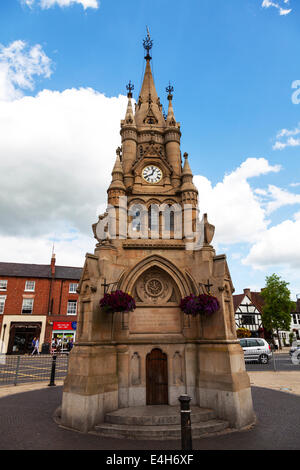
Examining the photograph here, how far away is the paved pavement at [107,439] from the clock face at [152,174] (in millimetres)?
10093

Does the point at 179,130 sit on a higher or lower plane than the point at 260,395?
higher

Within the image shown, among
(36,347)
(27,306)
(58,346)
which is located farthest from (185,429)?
(27,306)

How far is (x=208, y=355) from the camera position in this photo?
945cm

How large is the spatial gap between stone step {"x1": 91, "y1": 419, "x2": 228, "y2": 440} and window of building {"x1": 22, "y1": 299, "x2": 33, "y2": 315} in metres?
31.6

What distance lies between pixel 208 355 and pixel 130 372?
2789 mm

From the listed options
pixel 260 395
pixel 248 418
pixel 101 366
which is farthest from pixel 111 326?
pixel 260 395

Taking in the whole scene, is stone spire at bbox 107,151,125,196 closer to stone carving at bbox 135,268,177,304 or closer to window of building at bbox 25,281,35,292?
stone carving at bbox 135,268,177,304

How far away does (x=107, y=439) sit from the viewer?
7238 mm

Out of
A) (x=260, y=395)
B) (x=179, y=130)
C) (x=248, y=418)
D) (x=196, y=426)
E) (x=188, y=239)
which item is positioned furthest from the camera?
(x=179, y=130)

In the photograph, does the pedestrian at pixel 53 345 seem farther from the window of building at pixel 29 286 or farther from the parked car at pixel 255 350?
the parked car at pixel 255 350

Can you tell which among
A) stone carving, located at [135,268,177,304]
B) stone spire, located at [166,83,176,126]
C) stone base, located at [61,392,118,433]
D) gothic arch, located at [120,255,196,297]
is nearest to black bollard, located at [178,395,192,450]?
stone base, located at [61,392,118,433]

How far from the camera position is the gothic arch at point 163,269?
33.9 feet

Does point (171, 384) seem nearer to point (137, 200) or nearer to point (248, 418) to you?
point (248, 418)

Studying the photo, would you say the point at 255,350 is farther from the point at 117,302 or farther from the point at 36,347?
the point at 36,347
